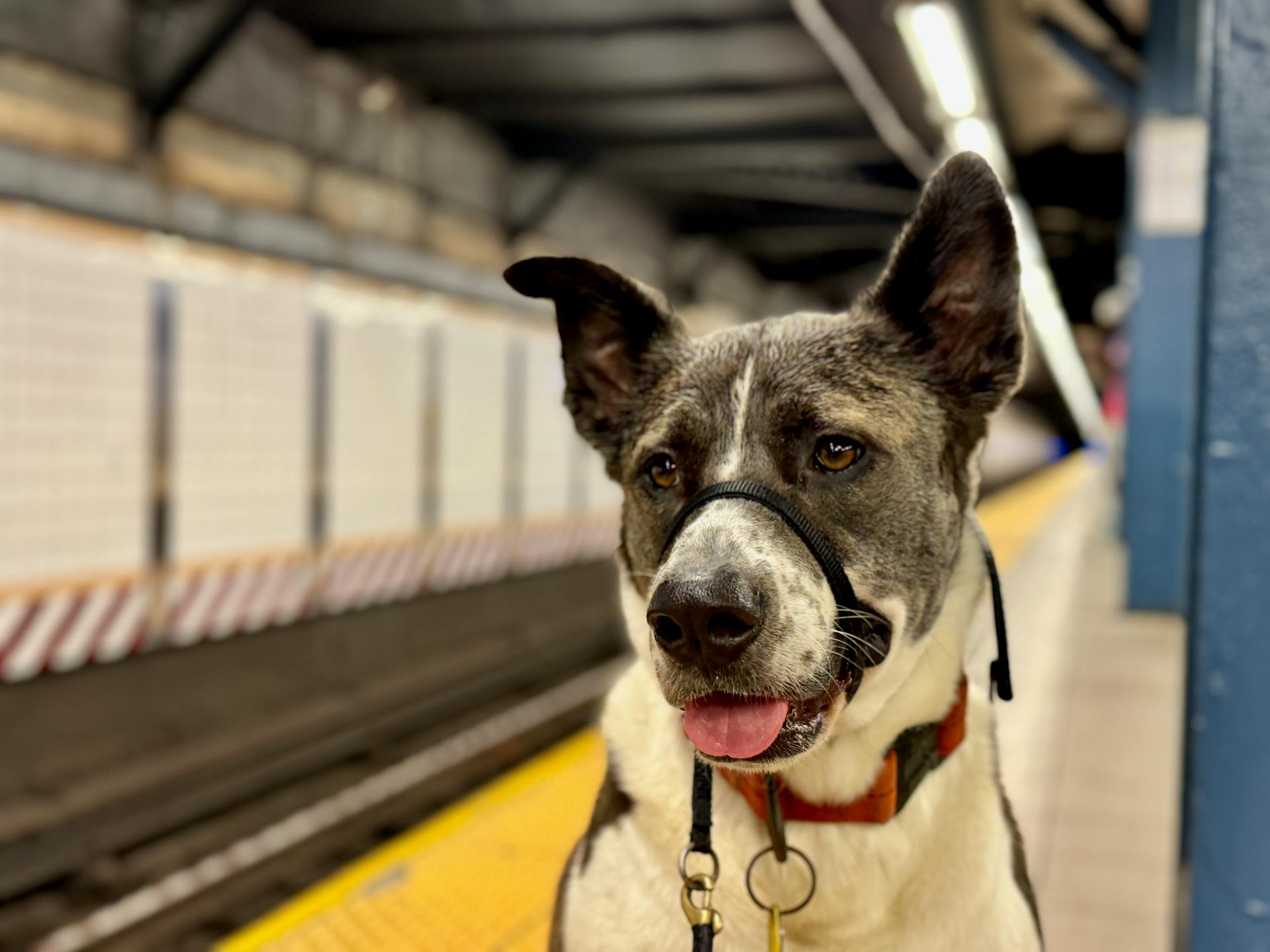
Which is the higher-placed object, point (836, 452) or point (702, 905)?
point (836, 452)

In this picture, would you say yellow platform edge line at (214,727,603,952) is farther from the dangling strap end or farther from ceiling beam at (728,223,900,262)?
ceiling beam at (728,223,900,262)

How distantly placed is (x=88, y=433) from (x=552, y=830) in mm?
3261

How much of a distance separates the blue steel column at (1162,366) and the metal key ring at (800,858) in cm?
623

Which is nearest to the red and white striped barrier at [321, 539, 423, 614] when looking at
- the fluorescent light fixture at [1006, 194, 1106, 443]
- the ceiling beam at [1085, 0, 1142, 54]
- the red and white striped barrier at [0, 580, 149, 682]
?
the red and white striped barrier at [0, 580, 149, 682]

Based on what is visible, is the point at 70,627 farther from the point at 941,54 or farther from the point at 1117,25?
the point at 1117,25

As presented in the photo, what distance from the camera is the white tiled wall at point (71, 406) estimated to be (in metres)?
4.72

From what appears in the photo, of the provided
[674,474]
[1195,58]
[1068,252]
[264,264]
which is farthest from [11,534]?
[1068,252]

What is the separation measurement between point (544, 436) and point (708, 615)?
9079 millimetres

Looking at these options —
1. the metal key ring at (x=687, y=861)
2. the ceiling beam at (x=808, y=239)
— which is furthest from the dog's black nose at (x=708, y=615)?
the ceiling beam at (x=808, y=239)

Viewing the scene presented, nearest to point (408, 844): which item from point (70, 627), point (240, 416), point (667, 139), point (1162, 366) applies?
point (70, 627)

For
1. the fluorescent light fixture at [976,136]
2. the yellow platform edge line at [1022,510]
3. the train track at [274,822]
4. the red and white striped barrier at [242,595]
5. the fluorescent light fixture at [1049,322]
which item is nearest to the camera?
the fluorescent light fixture at [1049,322]

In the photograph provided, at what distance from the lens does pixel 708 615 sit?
1.20 metres

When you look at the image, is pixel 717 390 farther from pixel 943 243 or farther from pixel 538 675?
pixel 538 675

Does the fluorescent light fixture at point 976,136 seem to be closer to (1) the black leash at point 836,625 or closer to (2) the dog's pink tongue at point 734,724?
(1) the black leash at point 836,625
